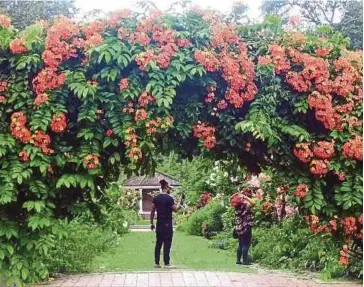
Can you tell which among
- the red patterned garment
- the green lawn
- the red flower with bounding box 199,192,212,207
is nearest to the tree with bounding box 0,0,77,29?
the red flower with bounding box 199,192,212,207

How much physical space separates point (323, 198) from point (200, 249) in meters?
9.12

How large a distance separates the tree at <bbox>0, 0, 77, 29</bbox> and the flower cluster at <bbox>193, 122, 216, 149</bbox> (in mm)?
17561

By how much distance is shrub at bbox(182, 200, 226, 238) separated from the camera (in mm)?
17125

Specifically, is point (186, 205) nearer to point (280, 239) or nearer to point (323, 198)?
point (280, 239)

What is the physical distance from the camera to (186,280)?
27.3ft

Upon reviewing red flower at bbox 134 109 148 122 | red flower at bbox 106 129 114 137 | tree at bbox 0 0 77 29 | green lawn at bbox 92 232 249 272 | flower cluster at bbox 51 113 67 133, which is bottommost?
green lawn at bbox 92 232 249 272

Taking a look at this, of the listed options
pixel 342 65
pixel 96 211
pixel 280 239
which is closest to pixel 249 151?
pixel 342 65

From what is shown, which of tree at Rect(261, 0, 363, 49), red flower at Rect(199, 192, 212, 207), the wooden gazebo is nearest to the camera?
red flower at Rect(199, 192, 212, 207)

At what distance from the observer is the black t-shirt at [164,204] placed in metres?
9.30

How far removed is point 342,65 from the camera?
15.4 ft

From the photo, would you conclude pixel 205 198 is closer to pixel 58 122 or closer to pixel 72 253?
pixel 72 253

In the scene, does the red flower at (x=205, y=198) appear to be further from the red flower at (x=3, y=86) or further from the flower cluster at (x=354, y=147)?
the red flower at (x=3, y=86)

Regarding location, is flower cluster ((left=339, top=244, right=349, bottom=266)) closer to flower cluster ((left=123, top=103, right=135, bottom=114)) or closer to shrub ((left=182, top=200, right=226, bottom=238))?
flower cluster ((left=123, top=103, right=135, bottom=114))

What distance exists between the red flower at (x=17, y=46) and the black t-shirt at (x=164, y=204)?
524 centimetres
